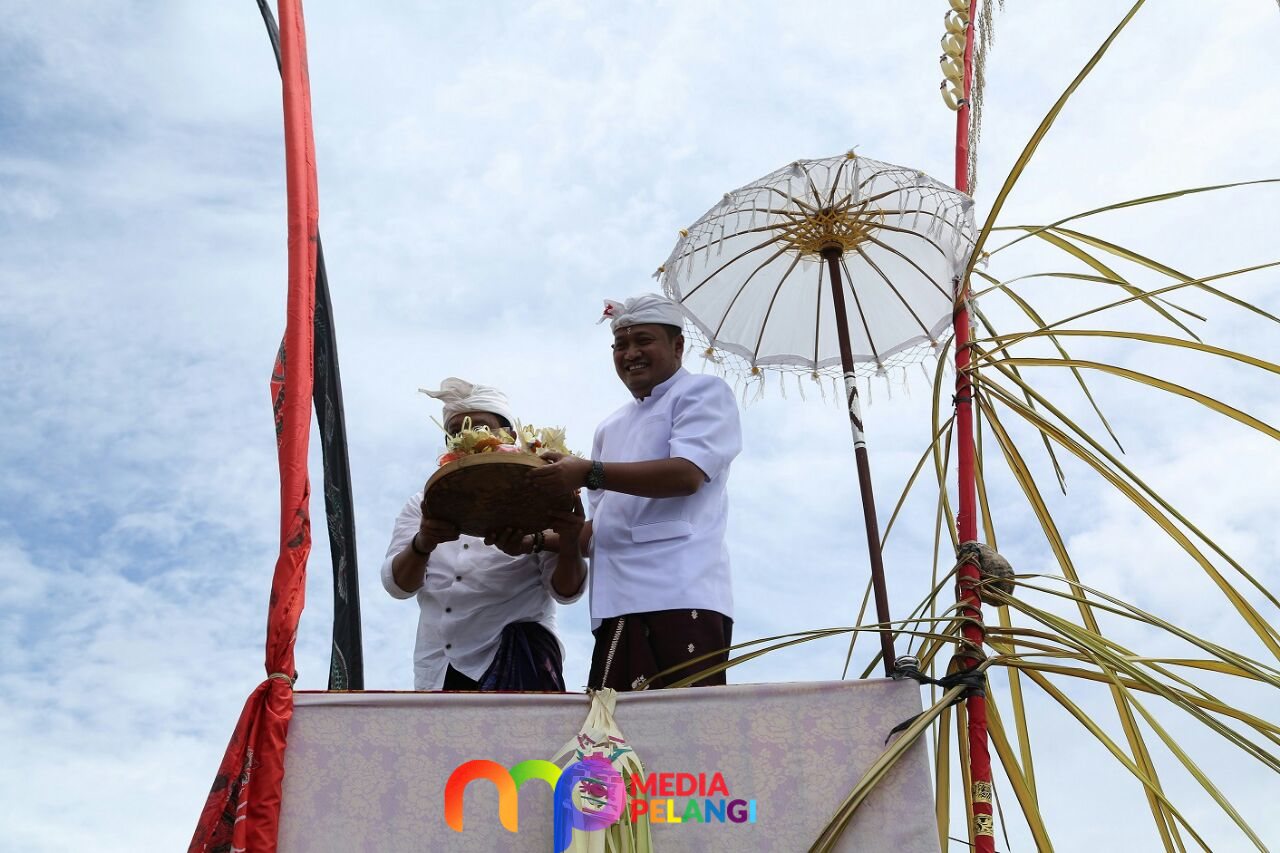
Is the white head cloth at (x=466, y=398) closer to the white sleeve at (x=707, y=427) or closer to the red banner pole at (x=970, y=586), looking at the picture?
the white sleeve at (x=707, y=427)

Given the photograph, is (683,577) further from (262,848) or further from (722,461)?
(262,848)

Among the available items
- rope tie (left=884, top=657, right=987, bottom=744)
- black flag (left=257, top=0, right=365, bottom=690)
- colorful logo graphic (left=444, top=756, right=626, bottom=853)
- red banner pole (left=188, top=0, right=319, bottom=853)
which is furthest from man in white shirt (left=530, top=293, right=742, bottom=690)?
black flag (left=257, top=0, right=365, bottom=690)

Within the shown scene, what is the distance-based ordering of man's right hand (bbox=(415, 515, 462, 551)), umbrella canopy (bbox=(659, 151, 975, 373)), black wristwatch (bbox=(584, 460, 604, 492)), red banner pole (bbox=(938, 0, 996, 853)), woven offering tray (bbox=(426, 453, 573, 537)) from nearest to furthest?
1. red banner pole (bbox=(938, 0, 996, 853))
2. woven offering tray (bbox=(426, 453, 573, 537))
3. black wristwatch (bbox=(584, 460, 604, 492))
4. man's right hand (bbox=(415, 515, 462, 551))
5. umbrella canopy (bbox=(659, 151, 975, 373))

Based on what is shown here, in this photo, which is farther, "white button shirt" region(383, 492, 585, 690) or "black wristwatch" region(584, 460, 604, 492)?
"white button shirt" region(383, 492, 585, 690)

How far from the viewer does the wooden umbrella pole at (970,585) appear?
2.31 meters

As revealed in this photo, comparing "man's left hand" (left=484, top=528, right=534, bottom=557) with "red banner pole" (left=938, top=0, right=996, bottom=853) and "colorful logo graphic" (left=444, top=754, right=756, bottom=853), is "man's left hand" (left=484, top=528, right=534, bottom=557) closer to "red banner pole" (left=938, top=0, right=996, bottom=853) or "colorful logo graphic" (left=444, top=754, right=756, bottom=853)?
"colorful logo graphic" (left=444, top=754, right=756, bottom=853)

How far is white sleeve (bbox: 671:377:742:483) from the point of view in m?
2.86

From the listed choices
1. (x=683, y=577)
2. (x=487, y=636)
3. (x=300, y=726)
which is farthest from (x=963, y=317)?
(x=300, y=726)

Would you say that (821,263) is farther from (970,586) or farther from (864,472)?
(970,586)

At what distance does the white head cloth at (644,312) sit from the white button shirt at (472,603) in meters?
0.64

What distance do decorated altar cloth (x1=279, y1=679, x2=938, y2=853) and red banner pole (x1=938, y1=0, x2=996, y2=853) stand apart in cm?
9

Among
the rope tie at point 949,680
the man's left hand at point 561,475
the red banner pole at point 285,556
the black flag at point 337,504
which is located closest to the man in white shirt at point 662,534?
the man's left hand at point 561,475

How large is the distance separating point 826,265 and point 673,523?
4.08 feet

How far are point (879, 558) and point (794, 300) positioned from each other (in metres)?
1.18
